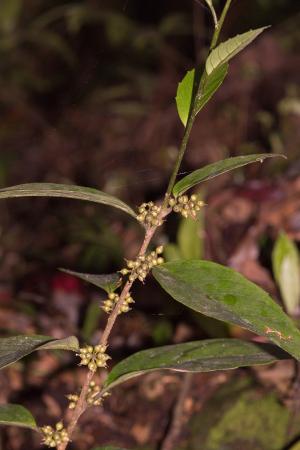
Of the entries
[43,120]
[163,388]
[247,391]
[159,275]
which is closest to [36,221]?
[43,120]

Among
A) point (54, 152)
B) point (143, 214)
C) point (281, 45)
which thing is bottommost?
point (143, 214)

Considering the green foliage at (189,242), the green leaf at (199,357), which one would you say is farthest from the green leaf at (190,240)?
the green leaf at (199,357)

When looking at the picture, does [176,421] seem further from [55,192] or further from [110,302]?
[55,192]

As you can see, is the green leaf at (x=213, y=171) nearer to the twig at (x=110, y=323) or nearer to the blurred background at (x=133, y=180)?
the twig at (x=110, y=323)

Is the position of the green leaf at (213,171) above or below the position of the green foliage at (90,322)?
above

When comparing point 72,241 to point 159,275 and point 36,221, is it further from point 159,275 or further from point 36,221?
point 159,275

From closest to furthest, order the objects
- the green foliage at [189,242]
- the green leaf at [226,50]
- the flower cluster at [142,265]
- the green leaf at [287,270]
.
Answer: the green leaf at [226,50], the flower cluster at [142,265], the green leaf at [287,270], the green foliage at [189,242]
